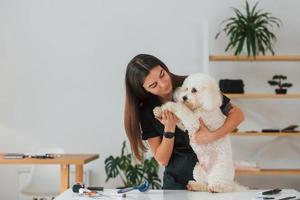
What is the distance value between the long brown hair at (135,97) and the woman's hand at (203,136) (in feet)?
0.86

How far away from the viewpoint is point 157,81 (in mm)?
2125

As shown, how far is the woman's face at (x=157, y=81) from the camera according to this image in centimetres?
213

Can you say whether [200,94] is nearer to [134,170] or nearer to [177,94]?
[177,94]

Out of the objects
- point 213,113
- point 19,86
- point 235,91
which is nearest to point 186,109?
point 213,113

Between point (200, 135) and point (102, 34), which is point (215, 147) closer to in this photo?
point (200, 135)

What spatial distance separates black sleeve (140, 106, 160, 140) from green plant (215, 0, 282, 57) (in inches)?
83.3

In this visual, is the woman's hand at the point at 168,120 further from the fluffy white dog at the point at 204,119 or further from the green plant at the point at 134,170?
the green plant at the point at 134,170

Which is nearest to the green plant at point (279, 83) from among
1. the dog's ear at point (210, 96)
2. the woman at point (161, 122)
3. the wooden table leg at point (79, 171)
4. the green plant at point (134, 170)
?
the green plant at point (134, 170)

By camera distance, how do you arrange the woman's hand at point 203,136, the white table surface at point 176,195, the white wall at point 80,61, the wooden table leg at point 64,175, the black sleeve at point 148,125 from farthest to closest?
the white wall at point 80,61
the wooden table leg at point 64,175
the black sleeve at point 148,125
the woman's hand at point 203,136
the white table surface at point 176,195

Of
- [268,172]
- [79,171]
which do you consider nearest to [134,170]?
[79,171]

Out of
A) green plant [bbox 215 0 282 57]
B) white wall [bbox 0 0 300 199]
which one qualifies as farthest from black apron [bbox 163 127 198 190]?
white wall [bbox 0 0 300 199]

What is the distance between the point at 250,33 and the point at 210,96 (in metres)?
2.29

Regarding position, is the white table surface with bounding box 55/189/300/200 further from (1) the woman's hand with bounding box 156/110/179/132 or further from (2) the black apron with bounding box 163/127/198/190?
(1) the woman's hand with bounding box 156/110/179/132

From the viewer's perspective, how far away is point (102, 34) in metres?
4.72
